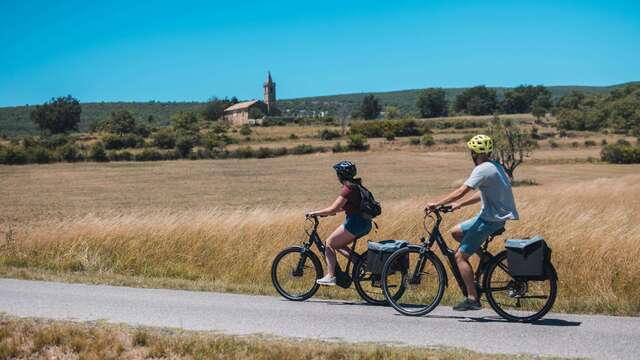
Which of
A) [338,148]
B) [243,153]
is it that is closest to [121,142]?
[243,153]

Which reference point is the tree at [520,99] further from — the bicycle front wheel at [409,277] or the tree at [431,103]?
the bicycle front wheel at [409,277]

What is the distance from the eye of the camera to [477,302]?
327 inches

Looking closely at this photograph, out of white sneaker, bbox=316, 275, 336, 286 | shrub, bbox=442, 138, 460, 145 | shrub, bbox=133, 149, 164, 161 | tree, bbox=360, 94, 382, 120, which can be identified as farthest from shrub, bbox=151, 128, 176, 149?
white sneaker, bbox=316, 275, 336, 286

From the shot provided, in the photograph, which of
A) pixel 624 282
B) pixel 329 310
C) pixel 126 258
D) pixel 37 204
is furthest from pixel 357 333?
pixel 37 204

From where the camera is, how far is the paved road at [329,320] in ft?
22.6

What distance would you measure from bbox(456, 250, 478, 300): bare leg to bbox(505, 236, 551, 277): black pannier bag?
48 cm

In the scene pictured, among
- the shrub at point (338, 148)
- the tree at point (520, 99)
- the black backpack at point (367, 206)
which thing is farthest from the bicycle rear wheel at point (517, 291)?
the tree at point (520, 99)

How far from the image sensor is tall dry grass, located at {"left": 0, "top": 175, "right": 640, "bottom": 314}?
10.8 m

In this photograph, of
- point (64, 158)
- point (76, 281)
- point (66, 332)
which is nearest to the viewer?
point (66, 332)

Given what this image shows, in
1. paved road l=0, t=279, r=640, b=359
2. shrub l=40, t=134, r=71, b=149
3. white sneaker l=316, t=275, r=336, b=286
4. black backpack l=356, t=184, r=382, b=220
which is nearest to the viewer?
paved road l=0, t=279, r=640, b=359

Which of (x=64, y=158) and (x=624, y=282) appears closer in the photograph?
(x=624, y=282)

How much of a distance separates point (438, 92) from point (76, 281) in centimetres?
18368

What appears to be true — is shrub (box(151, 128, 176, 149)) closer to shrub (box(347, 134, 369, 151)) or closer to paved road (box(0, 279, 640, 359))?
shrub (box(347, 134, 369, 151))

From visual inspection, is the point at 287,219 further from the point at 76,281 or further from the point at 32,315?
the point at 32,315
